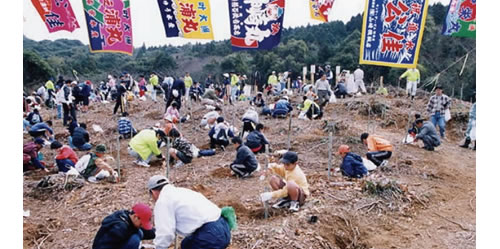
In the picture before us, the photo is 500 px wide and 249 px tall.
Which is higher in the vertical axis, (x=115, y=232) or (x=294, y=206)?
(x=115, y=232)

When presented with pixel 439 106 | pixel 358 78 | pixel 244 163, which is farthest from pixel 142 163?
pixel 358 78

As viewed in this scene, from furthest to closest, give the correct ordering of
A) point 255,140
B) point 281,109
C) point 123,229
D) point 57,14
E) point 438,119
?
1. point 281,109
2. point 438,119
3. point 57,14
4. point 255,140
5. point 123,229

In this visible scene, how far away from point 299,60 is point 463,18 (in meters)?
21.9

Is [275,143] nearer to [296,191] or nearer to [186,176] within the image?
[186,176]

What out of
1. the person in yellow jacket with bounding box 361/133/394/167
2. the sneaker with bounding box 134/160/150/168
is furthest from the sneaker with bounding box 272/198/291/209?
the sneaker with bounding box 134/160/150/168

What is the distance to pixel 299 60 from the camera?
98.5 ft

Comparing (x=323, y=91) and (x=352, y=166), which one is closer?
(x=352, y=166)

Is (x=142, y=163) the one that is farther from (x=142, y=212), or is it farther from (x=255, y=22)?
(x=142, y=212)

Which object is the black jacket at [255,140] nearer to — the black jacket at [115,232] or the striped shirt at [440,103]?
the black jacket at [115,232]

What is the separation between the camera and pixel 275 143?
9.46m

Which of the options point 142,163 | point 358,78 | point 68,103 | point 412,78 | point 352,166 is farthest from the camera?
point 358,78

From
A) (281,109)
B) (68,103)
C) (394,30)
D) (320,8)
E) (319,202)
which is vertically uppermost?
(320,8)

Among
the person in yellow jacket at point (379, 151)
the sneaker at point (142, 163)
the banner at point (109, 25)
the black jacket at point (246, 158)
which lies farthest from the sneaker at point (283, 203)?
the banner at point (109, 25)

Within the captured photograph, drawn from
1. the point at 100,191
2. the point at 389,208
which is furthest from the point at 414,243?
the point at 100,191
